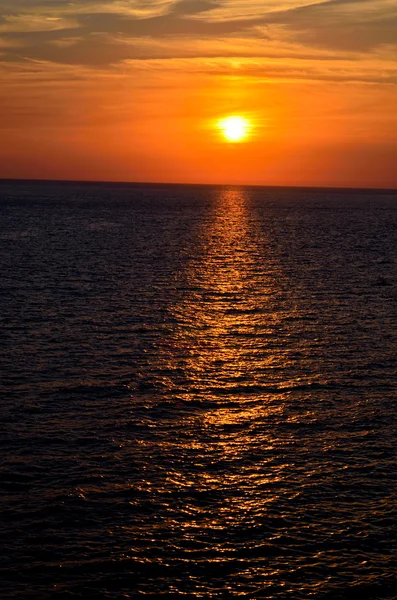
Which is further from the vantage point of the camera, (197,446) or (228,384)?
(228,384)

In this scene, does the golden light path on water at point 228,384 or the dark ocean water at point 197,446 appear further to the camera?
the golden light path on water at point 228,384

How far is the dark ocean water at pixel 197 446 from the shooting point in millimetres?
23688

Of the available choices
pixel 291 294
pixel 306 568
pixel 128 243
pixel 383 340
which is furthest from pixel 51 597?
pixel 128 243

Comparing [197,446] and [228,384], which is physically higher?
[228,384]

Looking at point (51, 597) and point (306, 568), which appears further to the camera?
point (306, 568)

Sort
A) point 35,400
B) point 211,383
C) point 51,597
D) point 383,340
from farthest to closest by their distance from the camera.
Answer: point 383,340 → point 211,383 → point 35,400 → point 51,597

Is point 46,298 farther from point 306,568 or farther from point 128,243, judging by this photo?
point 128,243

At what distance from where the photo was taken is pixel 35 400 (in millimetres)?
38312

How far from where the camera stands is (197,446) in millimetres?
33000

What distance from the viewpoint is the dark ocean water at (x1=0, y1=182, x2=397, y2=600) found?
23.7 meters

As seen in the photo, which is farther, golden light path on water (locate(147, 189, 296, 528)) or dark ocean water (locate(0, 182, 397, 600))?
golden light path on water (locate(147, 189, 296, 528))

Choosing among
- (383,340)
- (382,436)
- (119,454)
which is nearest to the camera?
(119,454)

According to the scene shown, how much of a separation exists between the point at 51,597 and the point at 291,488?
10.8 m

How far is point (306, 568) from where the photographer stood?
23.8 m
